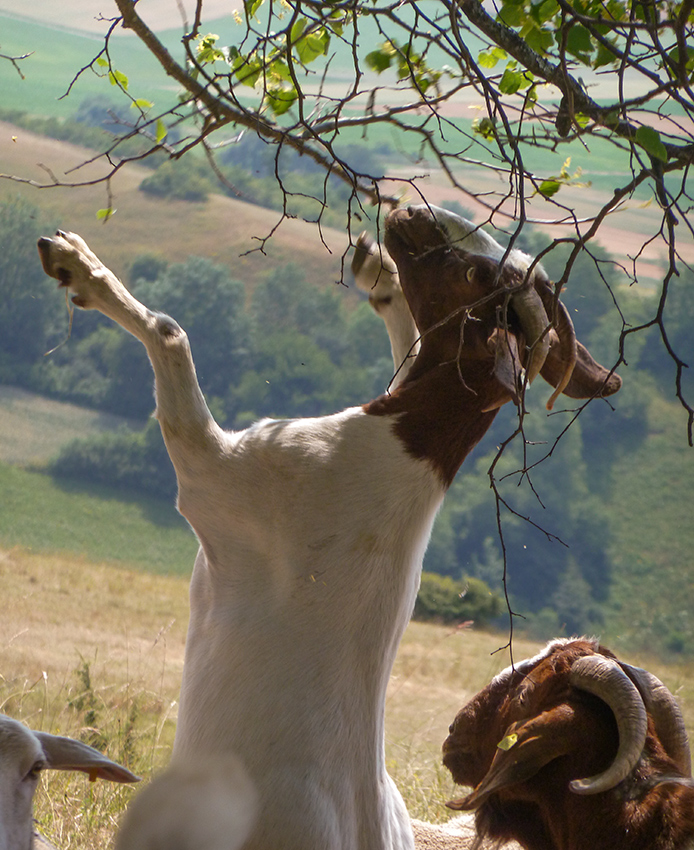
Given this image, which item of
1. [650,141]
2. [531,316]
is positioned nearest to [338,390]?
[531,316]

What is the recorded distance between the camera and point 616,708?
1.76 meters

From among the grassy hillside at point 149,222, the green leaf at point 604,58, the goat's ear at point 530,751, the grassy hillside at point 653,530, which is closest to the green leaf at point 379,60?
the green leaf at point 604,58

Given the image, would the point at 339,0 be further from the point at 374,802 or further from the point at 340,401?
the point at 340,401

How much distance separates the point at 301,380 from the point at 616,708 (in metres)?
15.1

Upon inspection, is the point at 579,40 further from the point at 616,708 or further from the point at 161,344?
the point at 616,708

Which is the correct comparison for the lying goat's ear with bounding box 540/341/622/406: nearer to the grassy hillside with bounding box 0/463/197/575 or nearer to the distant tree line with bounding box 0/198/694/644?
the grassy hillside with bounding box 0/463/197/575

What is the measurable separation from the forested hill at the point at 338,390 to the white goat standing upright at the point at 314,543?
11754 millimetres

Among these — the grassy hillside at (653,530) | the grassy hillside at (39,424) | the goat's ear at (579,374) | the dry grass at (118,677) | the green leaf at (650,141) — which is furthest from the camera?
the grassy hillside at (653,530)

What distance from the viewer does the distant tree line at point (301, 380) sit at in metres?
14.4

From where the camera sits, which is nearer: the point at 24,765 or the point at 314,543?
the point at 24,765

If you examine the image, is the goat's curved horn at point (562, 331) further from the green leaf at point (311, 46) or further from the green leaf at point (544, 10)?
the green leaf at point (311, 46)

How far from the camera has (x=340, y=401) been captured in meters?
16.5

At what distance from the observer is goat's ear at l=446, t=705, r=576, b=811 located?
1763 mm

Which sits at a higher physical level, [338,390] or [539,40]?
[338,390]
